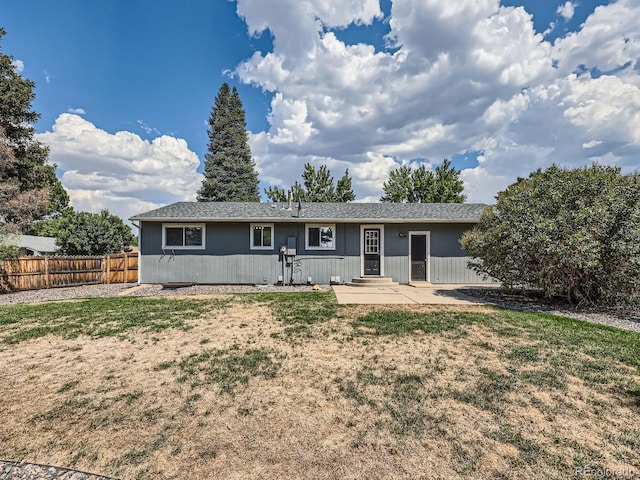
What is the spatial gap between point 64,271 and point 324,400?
43.0ft

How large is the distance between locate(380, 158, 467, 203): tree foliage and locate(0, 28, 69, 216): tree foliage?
83.3 feet

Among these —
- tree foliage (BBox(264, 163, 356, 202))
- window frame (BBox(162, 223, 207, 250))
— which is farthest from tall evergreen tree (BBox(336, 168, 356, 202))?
window frame (BBox(162, 223, 207, 250))

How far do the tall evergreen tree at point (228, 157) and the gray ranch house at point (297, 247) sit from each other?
2069 cm

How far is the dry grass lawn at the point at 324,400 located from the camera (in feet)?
7.28

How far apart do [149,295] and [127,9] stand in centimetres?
985

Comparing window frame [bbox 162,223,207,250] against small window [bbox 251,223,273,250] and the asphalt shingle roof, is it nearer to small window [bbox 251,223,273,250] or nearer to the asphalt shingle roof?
the asphalt shingle roof

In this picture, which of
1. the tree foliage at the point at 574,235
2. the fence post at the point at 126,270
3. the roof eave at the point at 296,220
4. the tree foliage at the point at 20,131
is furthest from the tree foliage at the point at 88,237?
the tree foliage at the point at 574,235

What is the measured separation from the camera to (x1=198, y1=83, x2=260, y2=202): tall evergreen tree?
3244 centimetres

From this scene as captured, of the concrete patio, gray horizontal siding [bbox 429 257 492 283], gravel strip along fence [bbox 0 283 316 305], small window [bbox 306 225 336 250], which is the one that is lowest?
gravel strip along fence [bbox 0 283 316 305]

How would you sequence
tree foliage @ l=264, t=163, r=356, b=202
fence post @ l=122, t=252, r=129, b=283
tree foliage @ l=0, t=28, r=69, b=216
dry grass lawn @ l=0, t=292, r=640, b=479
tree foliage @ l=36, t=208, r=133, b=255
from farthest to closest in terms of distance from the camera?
tree foliage @ l=264, t=163, r=356, b=202
tree foliage @ l=36, t=208, r=133, b=255
tree foliage @ l=0, t=28, r=69, b=216
fence post @ l=122, t=252, r=129, b=283
dry grass lawn @ l=0, t=292, r=640, b=479

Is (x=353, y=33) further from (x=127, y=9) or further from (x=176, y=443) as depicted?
(x=176, y=443)

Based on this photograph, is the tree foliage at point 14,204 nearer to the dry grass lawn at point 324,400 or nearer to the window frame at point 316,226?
the dry grass lawn at point 324,400

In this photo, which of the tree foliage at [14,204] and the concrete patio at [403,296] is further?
the tree foliage at [14,204]

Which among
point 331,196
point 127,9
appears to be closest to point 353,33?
point 127,9
